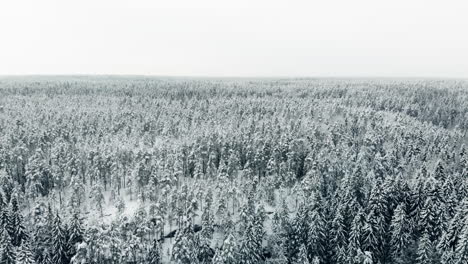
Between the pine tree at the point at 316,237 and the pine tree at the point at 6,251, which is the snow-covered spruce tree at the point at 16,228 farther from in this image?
the pine tree at the point at 316,237

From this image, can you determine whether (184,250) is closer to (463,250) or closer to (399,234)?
(399,234)

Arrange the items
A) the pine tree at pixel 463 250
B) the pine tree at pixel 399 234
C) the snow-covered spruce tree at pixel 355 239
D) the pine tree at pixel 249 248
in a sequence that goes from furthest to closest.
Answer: the pine tree at pixel 399 234 → the snow-covered spruce tree at pixel 355 239 → the pine tree at pixel 249 248 → the pine tree at pixel 463 250

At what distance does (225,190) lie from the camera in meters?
72.1

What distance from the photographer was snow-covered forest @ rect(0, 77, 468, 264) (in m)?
55.3

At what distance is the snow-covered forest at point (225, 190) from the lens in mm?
55344

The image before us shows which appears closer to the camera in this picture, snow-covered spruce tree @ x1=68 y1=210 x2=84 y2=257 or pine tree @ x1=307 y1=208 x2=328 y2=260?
snow-covered spruce tree @ x1=68 y1=210 x2=84 y2=257

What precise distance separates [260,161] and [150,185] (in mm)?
30910

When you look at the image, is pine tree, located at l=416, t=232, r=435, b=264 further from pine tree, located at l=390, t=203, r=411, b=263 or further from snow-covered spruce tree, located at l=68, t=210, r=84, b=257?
snow-covered spruce tree, located at l=68, t=210, r=84, b=257

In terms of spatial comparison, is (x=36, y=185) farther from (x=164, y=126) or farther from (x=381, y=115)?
(x=381, y=115)

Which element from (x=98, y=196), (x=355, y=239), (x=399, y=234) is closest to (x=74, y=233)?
(x=98, y=196)

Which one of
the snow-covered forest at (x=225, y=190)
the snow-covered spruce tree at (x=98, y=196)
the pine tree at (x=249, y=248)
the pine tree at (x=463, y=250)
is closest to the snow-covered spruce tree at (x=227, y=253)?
the snow-covered forest at (x=225, y=190)

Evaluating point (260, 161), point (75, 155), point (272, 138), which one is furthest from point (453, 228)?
point (75, 155)

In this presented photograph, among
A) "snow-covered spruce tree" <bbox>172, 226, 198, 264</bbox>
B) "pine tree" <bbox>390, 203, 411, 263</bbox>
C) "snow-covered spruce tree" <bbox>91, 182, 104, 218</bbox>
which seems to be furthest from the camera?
"snow-covered spruce tree" <bbox>91, 182, 104, 218</bbox>

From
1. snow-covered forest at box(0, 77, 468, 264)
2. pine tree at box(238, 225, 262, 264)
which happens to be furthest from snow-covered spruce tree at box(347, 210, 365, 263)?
pine tree at box(238, 225, 262, 264)
